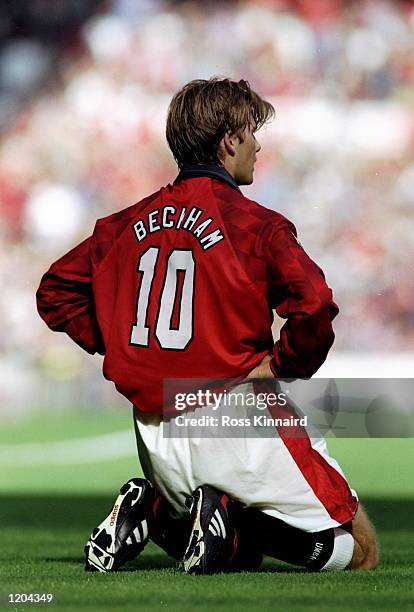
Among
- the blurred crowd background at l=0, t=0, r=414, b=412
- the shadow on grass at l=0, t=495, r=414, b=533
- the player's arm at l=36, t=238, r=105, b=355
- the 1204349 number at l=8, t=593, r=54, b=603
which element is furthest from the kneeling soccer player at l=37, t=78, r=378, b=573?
the blurred crowd background at l=0, t=0, r=414, b=412

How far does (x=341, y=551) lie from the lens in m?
2.35

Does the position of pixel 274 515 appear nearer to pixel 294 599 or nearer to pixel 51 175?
pixel 294 599

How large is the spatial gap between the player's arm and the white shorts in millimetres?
324

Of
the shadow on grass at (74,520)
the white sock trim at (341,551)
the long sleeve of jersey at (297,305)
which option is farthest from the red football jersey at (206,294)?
the shadow on grass at (74,520)

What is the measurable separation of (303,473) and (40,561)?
743 mm

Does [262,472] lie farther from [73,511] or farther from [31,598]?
[73,511]

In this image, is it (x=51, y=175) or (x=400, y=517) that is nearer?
(x=400, y=517)

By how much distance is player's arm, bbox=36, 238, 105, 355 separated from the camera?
2.53 metres

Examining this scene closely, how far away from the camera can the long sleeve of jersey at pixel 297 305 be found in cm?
223

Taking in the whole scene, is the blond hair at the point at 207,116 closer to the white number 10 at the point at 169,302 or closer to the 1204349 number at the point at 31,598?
the white number 10 at the point at 169,302

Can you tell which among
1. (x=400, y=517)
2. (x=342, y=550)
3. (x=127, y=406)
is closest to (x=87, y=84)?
(x=127, y=406)

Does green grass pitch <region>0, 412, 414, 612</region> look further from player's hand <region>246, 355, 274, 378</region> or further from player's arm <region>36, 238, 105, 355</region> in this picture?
player's arm <region>36, 238, 105, 355</region>

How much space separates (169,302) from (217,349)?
13cm

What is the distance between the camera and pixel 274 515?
233 centimetres
